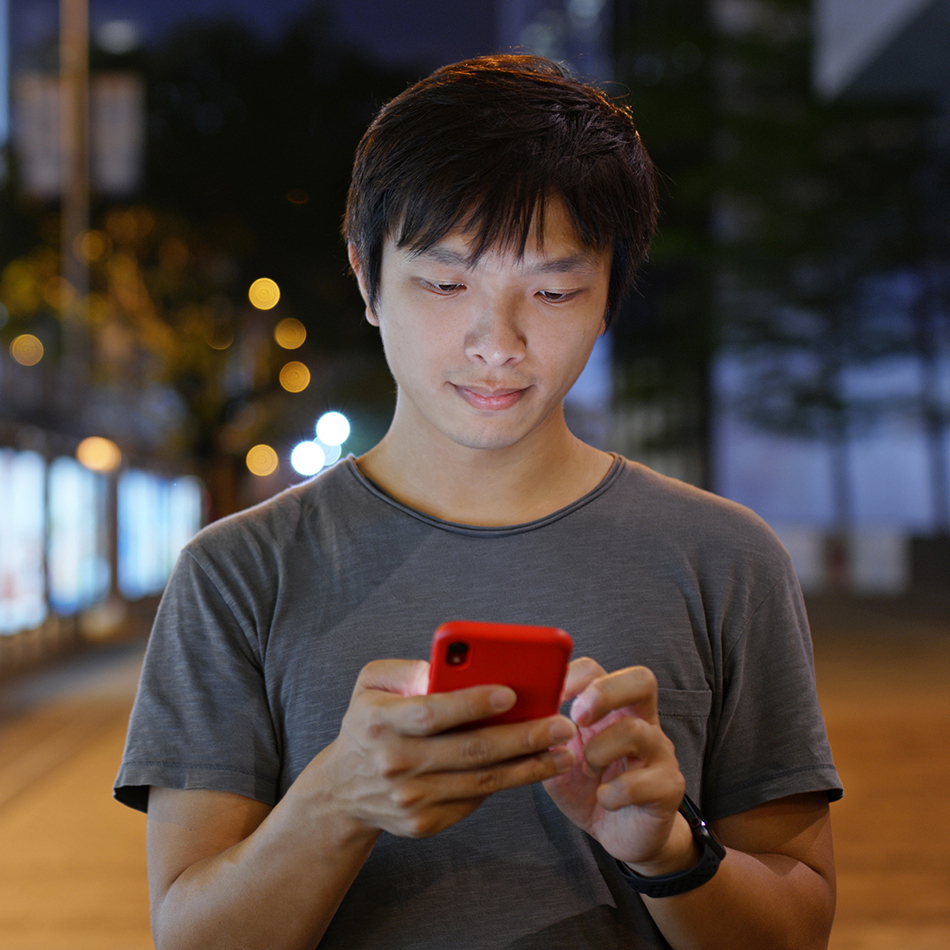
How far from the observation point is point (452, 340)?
1657mm

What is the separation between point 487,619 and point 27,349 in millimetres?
25498

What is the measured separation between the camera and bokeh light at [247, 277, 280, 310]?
2252 centimetres

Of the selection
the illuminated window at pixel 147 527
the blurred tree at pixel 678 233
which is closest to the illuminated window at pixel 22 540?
the illuminated window at pixel 147 527

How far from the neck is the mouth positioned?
0.11 meters

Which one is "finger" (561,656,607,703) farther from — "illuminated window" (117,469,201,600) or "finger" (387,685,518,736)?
"illuminated window" (117,469,201,600)

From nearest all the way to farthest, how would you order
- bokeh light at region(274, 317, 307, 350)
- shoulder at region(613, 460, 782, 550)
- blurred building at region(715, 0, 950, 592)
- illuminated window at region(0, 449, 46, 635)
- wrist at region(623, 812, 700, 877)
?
1. wrist at region(623, 812, 700, 877)
2. shoulder at region(613, 460, 782, 550)
3. illuminated window at region(0, 449, 46, 635)
4. blurred building at region(715, 0, 950, 592)
5. bokeh light at region(274, 317, 307, 350)

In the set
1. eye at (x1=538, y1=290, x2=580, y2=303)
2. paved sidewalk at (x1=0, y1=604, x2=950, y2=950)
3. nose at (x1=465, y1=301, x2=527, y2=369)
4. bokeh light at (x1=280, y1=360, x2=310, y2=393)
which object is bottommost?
paved sidewalk at (x1=0, y1=604, x2=950, y2=950)

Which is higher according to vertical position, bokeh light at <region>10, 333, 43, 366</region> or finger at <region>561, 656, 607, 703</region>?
bokeh light at <region>10, 333, 43, 366</region>

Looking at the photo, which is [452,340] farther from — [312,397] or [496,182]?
[312,397]

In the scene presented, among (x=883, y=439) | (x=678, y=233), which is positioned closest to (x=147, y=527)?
(x=678, y=233)

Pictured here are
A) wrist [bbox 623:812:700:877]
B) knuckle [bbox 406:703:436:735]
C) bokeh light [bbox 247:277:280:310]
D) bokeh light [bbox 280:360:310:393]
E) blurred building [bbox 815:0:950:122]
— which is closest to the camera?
knuckle [bbox 406:703:436:735]

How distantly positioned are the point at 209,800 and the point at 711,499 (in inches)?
35.3

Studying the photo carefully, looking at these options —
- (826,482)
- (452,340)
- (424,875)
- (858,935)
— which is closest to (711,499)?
(452,340)

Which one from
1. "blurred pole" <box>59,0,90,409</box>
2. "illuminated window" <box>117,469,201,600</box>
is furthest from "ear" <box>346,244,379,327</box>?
"blurred pole" <box>59,0,90,409</box>
